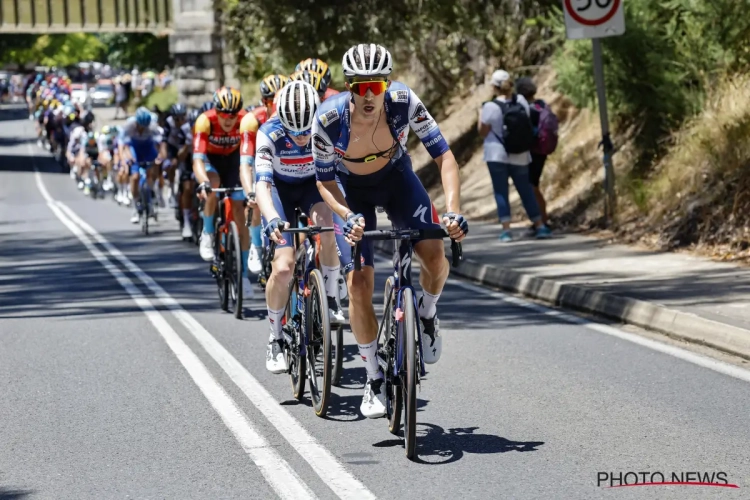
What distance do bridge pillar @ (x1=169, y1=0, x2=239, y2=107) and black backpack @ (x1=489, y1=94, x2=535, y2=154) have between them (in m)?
34.9

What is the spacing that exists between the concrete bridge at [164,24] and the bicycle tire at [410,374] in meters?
44.9

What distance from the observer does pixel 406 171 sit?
7.30 meters

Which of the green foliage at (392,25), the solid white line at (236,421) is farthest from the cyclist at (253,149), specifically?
the green foliage at (392,25)

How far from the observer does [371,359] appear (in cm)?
722

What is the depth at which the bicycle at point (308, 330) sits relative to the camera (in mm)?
7688

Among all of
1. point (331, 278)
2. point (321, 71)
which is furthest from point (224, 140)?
point (331, 278)

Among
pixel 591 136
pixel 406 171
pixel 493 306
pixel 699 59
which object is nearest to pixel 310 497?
pixel 406 171

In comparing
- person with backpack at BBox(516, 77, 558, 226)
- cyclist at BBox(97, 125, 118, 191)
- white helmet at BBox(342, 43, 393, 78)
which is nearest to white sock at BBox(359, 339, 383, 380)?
white helmet at BBox(342, 43, 393, 78)

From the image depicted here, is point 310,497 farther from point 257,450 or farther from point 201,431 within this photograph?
point 201,431

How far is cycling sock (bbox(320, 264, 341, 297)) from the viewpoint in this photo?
30.5 feet

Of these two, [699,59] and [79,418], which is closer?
[79,418]

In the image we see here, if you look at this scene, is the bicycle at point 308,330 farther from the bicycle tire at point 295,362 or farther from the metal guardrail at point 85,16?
the metal guardrail at point 85,16

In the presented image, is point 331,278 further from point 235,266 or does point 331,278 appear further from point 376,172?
point 235,266

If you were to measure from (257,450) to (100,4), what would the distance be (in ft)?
168
